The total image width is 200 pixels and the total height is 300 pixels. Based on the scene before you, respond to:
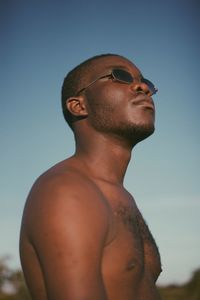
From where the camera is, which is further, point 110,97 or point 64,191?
point 110,97

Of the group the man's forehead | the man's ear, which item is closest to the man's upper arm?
the man's ear

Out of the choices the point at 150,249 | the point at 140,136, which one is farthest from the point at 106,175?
the point at 150,249

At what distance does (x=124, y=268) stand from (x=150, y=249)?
0.49 m

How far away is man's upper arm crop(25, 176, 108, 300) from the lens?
6.88 ft

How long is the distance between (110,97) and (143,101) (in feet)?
0.76

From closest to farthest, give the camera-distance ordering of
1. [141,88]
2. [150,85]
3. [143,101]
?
[143,101] → [141,88] → [150,85]

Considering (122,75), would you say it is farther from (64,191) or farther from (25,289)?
→ (25,289)

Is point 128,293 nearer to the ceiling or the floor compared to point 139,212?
nearer to the floor

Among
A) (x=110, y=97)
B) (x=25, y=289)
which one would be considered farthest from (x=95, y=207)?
(x=25, y=289)

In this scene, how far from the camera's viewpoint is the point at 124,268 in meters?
2.44

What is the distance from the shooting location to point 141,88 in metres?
3.20

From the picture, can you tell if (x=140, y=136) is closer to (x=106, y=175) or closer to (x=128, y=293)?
(x=106, y=175)

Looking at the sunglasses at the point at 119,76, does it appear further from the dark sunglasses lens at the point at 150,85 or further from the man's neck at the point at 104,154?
the man's neck at the point at 104,154

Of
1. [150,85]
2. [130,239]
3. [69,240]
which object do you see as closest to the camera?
[69,240]
